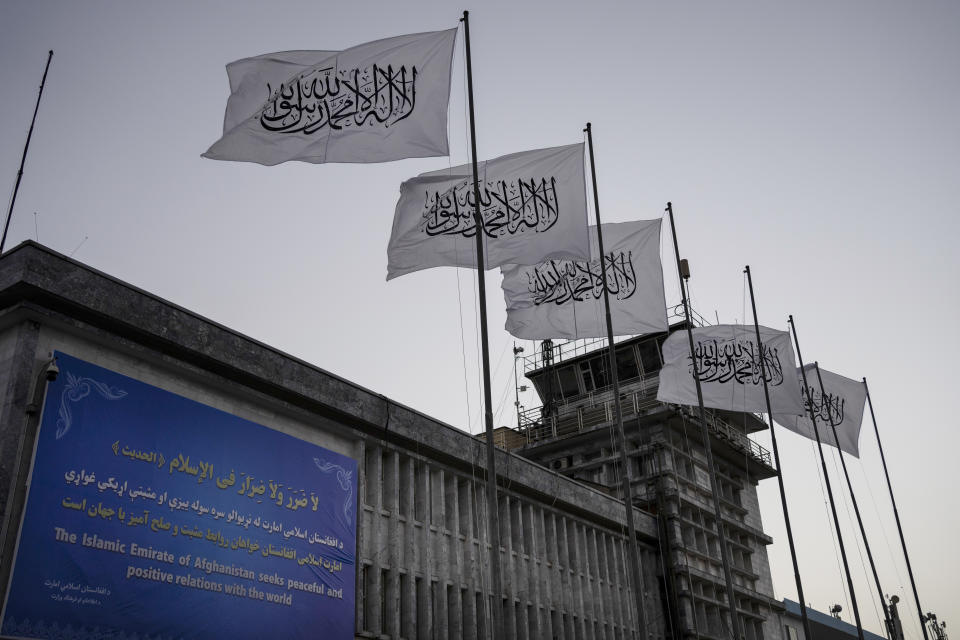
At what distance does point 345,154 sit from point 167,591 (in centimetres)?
Answer: 929

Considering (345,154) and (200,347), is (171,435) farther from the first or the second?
(345,154)

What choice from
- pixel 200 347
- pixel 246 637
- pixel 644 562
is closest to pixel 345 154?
pixel 200 347

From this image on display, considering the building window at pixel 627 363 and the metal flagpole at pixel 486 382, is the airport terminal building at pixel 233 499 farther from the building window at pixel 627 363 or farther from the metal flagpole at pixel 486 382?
the building window at pixel 627 363

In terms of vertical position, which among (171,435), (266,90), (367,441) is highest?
(266,90)

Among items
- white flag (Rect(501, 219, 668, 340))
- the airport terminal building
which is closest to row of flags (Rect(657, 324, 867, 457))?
white flag (Rect(501, 219, 668, 340))

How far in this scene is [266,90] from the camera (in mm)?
18859

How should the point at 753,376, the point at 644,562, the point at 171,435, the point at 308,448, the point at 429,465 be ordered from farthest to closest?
the point at 644,562 → the point at 753,376 → the point at 429,465 → the point at 308,448 → the point at 171,435

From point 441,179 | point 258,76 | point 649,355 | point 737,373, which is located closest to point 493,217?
point 441,179

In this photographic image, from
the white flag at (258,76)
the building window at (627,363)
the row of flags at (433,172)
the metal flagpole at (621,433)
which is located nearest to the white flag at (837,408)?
the building window at (627,363)

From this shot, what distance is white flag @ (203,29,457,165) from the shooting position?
1848 centimetres

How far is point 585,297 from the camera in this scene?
2555cm

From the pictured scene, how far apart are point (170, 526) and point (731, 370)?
18.8 metres

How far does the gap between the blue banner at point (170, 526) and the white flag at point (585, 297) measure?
713 cm

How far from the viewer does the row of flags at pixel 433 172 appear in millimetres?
18609
